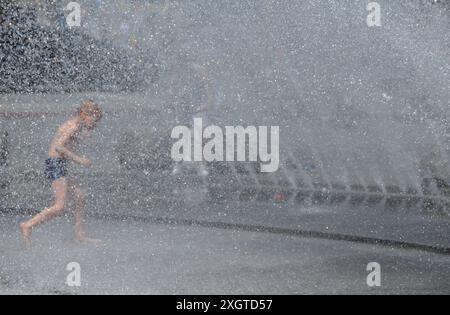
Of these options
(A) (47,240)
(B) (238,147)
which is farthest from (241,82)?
(A) (47,240)

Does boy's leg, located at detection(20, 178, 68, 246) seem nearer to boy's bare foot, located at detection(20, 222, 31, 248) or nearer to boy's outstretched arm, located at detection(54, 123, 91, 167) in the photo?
boy's bare foot, located at detection(20, 222, 31, 248)

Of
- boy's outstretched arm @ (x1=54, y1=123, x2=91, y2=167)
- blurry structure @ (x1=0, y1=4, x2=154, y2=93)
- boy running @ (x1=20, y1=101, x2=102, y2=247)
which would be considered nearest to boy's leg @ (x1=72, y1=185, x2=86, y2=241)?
boy running @ (x1=20, y1=101, x2=102, y2=247)

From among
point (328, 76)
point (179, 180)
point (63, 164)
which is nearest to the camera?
point (63, 164)

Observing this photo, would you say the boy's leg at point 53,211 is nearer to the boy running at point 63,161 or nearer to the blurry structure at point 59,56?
the boy running at point 63,161

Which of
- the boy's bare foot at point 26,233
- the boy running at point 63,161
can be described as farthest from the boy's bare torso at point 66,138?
the boy's bare foot at point 26,233

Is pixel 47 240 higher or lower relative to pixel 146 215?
lower

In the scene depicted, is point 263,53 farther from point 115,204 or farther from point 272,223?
point 272,223

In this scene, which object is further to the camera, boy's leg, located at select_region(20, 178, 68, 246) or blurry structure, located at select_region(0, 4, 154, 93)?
blurry structure, located at select_region(0, 4, 154, 93)

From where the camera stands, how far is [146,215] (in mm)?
7016

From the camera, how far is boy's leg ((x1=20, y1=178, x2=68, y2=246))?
5176mm

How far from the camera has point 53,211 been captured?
204 inches

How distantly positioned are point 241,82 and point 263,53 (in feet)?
1.83
